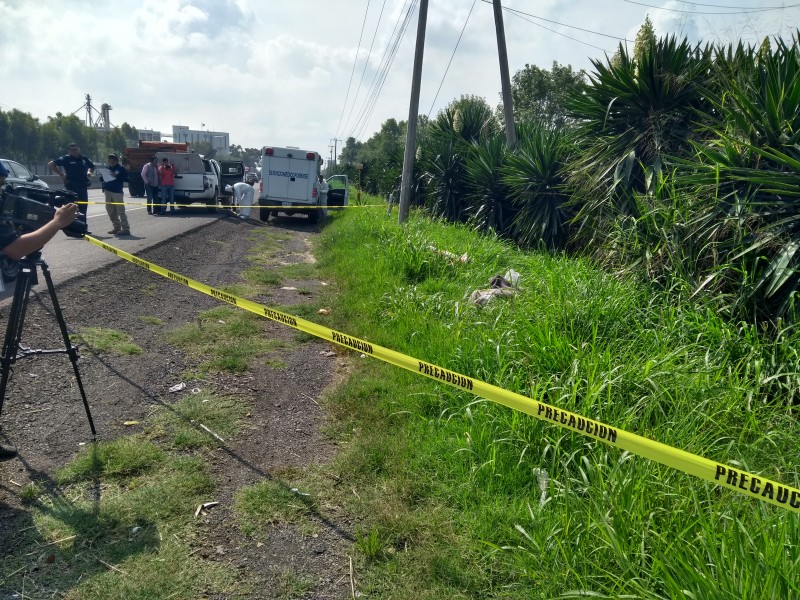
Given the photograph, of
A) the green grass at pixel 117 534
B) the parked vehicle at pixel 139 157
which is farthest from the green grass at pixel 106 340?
the parked vehicle at pixel 139 157

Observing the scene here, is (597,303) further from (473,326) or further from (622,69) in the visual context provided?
(622,69)

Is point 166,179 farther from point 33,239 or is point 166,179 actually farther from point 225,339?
point 33,239

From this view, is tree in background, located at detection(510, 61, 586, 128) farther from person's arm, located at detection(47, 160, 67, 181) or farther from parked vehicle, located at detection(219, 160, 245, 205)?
person's arm, located at detection(47, 160, 67, 181)

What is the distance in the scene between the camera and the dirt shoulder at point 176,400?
3.10 meters

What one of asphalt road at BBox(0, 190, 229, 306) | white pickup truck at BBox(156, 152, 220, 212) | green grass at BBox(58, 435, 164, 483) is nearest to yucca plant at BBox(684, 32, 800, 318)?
green grass at BBox(58, 435, 164, 483)

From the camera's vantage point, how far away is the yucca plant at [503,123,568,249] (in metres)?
10.9

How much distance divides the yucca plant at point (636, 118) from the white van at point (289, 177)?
1442 centimetres

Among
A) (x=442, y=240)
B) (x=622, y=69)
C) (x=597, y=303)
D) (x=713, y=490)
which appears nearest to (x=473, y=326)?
(x=597, y=303)

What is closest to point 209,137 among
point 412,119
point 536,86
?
point 536,86

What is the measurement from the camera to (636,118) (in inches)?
334

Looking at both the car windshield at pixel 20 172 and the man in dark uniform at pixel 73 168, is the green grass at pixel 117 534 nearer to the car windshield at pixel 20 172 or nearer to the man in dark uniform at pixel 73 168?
the man in dark uniform at pixel 73 168

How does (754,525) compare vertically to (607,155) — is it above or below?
below

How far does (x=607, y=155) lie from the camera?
8.54m

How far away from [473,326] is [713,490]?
308 cm
